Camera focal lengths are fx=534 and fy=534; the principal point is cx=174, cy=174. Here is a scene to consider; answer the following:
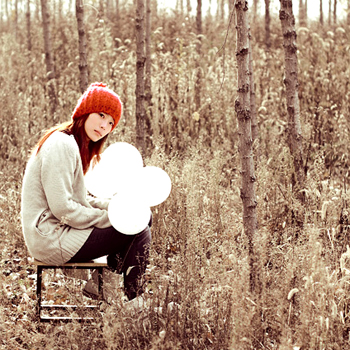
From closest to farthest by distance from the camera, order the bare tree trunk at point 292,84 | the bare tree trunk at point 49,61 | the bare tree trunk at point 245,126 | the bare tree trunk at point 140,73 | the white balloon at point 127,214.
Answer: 1. the white balloon at point 127,214
2. the bare tree trunk at point 245,126
3. the bare tree trunk at point 292,84
4. the bare tree trunk at point 140,73
5. the bare tree trunk at point 49,61

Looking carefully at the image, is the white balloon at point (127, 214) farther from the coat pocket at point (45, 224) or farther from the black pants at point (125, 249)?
the coat pocket at point (45, 224)

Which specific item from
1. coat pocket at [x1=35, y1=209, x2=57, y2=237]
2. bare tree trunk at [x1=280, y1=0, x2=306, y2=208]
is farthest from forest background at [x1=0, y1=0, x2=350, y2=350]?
coat pocket at [x1=35, y1=209, x2=57, y2=237]

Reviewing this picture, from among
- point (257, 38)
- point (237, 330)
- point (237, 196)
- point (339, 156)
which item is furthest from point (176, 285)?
point (257, 38)

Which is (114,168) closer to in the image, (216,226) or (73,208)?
(73,208)

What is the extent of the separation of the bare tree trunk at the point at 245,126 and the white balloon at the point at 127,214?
0.65 m

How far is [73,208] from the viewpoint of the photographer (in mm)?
3037

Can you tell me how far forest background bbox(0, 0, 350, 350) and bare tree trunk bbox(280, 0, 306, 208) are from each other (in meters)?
0.10

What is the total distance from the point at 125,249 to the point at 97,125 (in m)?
0.77

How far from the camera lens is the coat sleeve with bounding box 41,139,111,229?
2.98 metres

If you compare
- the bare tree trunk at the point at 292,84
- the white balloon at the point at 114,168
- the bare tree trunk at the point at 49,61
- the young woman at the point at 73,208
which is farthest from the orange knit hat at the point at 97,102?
the bare tree trunk at the point at 49,61

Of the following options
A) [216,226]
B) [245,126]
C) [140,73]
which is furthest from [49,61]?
[245,126]

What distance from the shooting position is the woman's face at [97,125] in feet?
10.7

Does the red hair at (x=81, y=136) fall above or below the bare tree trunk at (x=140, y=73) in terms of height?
below

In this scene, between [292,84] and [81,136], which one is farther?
[292,84]
